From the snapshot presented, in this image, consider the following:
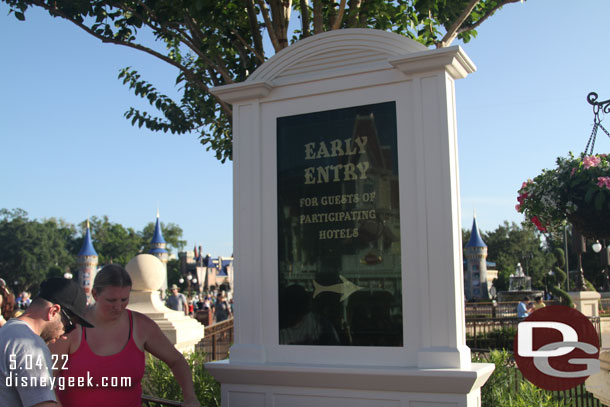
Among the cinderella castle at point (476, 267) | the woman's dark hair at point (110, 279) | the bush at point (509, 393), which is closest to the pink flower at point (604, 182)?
the bush at point (509, 393)

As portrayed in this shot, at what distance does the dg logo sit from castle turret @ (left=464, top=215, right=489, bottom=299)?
6053 cm

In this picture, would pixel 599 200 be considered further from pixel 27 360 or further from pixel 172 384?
pixel 172 384

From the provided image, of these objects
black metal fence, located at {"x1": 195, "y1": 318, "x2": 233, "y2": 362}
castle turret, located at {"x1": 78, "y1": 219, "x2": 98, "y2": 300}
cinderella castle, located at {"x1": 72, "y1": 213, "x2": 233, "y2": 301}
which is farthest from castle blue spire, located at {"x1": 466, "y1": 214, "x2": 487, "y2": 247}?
black metal fence, located at {"x1": 195, "y1": 318, "x2": 233, "y2": 362}

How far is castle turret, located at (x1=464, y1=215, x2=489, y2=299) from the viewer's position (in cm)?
6488

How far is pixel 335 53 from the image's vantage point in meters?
5.30

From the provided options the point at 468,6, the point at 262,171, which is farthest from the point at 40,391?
the point at 468,6

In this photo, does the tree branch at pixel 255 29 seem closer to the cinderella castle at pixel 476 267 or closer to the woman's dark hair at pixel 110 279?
the woman's dark hair at pixel 110 279

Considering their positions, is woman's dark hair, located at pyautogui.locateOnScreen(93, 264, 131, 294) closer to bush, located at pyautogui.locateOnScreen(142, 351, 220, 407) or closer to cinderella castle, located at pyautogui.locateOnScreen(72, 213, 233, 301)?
bush, located at pyautogui.locateOnScreen(142, 351, 220, 407)

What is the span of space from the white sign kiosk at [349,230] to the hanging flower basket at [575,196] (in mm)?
1409

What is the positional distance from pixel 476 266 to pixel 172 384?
60855 millimetres

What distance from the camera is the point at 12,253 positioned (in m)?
88.0

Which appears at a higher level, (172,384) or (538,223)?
(538,223)

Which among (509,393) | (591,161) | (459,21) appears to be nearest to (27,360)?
(591,161)

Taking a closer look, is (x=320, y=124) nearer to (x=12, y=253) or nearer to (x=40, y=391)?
(x=40, y=391)
